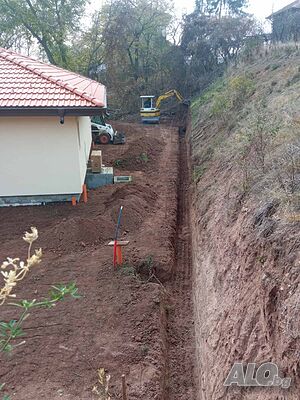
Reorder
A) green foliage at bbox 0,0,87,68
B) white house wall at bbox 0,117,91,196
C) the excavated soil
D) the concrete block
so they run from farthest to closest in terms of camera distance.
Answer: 1. green foliage at bbox 0,0,87,68
2. the concrete block
3. white house wall at bbox 0,117,91,196
4. the excavated soil

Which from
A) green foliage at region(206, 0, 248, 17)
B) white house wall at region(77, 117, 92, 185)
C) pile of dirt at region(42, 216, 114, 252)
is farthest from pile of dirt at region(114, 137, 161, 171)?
green foliage at region(206, 0, 248, 17)

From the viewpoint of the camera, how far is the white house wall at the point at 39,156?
1000 cm

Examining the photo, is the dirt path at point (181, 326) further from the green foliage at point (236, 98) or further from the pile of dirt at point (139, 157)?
the green foliage at point (236, 98)

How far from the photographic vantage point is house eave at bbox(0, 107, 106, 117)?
9422 millimetres

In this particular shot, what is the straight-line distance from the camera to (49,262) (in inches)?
307

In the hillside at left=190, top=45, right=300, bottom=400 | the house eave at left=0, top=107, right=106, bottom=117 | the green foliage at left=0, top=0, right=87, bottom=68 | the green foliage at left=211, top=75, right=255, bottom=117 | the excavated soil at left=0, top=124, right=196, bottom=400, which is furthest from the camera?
the green foliage at left=0, top=0, right=87, bottom=68

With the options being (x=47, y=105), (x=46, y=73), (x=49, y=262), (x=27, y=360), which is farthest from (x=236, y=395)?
(x=46, y=73)

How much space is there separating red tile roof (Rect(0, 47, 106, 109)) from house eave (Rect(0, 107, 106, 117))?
8 centimetres

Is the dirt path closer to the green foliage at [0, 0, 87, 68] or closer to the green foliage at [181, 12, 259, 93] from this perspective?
the green foliage at [181, 12, 259, 93]

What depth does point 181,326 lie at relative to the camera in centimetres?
639

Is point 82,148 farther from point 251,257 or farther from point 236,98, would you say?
point 251,257

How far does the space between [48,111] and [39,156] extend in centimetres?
142

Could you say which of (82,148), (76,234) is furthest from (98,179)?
(76,234)

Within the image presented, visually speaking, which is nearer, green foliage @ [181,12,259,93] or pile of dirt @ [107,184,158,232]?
pile of dirt @ [107,184,158,232]
